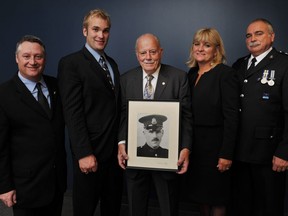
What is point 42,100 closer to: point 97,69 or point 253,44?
point 97,69

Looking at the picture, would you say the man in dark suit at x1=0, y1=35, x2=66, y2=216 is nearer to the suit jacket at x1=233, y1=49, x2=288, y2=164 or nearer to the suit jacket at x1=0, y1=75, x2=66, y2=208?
the suit jacket at x1=0, y1=75, x2=66, y2=208

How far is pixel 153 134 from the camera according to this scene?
1.79 meters

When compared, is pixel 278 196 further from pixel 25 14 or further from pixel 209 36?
pixel 25 14

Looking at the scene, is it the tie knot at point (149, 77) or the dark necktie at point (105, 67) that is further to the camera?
the dark necktie at point (105, 67)

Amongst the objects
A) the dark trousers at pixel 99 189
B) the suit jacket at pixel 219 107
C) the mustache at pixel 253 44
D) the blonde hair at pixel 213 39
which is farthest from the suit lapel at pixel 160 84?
the mustache at pixel 253 44

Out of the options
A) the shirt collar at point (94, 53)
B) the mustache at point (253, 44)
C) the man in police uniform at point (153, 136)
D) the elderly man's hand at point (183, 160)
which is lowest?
the elderly man's hand at point (183, 160)

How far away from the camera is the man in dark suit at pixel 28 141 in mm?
1653

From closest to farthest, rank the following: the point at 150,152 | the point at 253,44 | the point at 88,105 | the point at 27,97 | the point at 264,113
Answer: the point at 27,97
the point at 150,152
the point at 88,105
the point at 264,113
the point at 253,44

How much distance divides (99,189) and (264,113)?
132 cm

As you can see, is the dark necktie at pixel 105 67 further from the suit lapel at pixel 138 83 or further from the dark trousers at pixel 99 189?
the dark trousers at pixel 99 189

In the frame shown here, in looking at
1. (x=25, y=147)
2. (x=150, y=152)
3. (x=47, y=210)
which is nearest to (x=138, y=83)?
(x=150, y=152)

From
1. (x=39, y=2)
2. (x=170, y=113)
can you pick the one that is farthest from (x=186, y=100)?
(x=39, y=2)

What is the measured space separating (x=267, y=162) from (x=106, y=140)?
3.84 ft

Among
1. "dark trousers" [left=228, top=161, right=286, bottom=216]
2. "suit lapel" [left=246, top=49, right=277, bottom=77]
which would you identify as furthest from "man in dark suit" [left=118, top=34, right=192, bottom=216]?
"dark trousers" [left=228, top=161, right=286, bottom=216]
